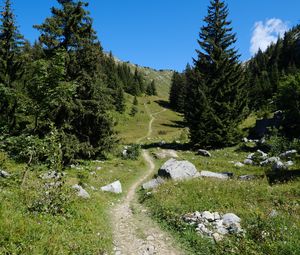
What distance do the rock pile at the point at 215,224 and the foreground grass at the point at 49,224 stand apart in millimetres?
2930

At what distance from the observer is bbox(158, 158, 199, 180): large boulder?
1806cm

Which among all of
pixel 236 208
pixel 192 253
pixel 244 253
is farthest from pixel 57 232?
pixel 236 208

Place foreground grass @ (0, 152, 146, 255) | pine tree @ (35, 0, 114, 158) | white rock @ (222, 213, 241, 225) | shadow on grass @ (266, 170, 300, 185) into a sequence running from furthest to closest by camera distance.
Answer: pine tree @ (35, 0, 114, 158), shadow on grass @ (266, 170, 300, 185), white rock @ (222, 213, 241, 225), foreground grass @ (0, 152, 146, 255)

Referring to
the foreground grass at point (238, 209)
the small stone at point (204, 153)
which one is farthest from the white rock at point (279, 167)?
the small stone at point (204, 153)

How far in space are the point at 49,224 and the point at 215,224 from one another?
17.4 ft

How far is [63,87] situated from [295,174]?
13006mm

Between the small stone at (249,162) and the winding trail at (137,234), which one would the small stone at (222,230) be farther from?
the small stone at (249,162)

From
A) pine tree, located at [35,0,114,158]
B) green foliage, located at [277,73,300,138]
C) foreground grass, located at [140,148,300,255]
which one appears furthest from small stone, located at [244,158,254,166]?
pine tree, located at [35,0,114,158]

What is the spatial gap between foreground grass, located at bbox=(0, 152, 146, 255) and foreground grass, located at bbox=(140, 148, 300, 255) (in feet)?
7.81

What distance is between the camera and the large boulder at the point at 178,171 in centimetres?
1806

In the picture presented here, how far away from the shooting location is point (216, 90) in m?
36.6

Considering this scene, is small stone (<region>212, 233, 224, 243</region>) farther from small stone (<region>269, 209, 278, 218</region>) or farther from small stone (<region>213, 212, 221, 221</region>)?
small stone (<region>269, 209, 278, 218</region>)

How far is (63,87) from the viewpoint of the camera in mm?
14438

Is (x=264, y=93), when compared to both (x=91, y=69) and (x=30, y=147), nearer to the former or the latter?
(x=91, y=69)
